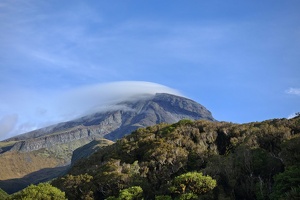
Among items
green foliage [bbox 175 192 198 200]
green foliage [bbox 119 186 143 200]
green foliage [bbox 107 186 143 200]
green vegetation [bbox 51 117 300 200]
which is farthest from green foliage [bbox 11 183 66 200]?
green foliage [bbox 175 192 198 200]

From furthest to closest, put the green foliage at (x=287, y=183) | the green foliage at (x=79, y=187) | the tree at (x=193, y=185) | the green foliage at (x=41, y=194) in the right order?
the green foliage at (x=79, y=187)
the green foliage at (x=41, y=194)
the tree at (x=193, y=185)
the green foliage at (x=287, y=183)

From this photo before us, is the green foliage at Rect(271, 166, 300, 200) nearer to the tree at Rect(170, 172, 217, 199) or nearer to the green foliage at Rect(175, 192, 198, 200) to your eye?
the tree at Rect(170, 172, 217, 199)

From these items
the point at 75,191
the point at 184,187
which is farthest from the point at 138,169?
the point at 184,187

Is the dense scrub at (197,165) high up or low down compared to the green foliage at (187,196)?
up

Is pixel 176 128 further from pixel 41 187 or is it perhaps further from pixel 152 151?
pixel 41 187

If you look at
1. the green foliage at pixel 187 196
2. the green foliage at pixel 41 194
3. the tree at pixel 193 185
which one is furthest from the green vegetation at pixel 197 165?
the green foliage at pixel 41 194

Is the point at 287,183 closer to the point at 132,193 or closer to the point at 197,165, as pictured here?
the point at 132,193

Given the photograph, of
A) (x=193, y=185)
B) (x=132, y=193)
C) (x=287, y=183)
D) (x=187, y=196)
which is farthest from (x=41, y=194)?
(x=287, y=183)

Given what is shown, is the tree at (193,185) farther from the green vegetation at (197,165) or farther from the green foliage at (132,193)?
the green foliage at (132,193)

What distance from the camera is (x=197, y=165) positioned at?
6512 centimetres

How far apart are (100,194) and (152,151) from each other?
13231 millimetres

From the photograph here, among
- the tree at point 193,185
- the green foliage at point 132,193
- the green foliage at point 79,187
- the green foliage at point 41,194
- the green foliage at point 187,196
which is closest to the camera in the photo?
the green foliage at point 187,196

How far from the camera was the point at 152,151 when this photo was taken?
7019cm

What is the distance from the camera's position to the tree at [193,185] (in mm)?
51094
